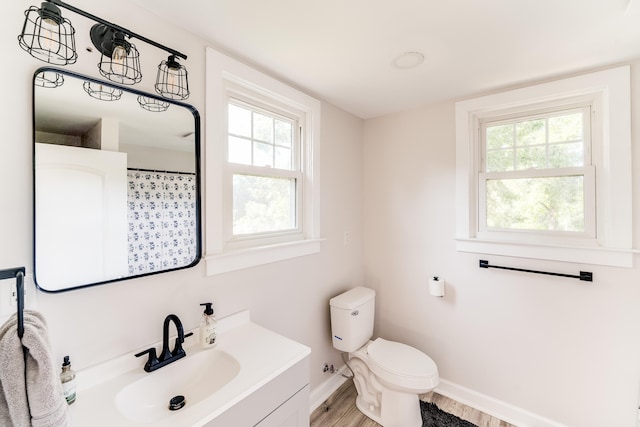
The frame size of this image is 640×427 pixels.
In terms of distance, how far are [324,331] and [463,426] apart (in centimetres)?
109

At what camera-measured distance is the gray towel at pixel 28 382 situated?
24.2 inches

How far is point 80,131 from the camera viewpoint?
0.95m

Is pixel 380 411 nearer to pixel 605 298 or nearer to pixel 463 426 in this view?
pixel 463 426

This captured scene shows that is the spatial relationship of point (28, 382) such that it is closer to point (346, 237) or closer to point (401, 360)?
point (401, 360)

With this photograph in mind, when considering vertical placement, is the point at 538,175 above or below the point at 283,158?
below

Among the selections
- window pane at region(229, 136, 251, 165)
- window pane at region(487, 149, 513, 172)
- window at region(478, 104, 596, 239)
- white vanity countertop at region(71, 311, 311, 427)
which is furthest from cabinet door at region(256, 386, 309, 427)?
window pane at region(487, 149, 513, 172)

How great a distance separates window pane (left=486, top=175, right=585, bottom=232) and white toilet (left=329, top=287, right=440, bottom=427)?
1123 mm

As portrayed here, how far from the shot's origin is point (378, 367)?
178 cm

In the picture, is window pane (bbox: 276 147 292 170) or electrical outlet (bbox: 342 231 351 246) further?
electrical outlet (bbox: 342 231 351 246)

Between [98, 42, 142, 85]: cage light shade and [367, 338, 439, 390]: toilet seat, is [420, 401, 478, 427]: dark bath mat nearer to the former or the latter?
[367, 338, 439, 390]: toilet seat

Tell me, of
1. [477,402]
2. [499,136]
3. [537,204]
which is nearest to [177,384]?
[477,402]

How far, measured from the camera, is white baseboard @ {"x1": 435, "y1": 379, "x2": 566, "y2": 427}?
5.76ft

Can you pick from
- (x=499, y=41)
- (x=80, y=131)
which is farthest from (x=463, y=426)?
(x=80, y=131)

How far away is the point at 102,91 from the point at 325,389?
7.41ft
